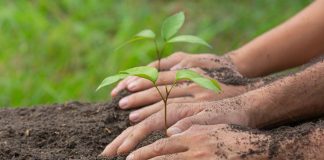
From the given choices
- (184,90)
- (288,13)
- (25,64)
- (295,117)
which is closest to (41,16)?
(25,64)

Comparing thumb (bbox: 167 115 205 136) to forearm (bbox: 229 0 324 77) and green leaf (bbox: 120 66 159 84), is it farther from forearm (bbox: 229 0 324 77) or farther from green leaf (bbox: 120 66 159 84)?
forearm (bbox: 229 0 324 77)

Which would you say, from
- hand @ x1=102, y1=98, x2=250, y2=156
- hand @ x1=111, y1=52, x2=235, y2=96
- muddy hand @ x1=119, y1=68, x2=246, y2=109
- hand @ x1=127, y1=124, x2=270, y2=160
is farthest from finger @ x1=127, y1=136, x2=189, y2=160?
hand @ x1=111, y1=52, x2=235, y2=96

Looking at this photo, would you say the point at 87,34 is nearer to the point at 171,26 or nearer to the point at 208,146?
the point at 171,26

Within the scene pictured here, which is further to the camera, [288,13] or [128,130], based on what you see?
[288,13]

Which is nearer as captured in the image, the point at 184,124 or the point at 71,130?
the point at 184,124

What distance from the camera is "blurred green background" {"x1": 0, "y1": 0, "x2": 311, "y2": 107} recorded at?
352cm

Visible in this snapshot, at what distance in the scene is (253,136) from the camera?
5.16 feet

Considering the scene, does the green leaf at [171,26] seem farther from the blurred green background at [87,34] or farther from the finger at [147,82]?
the blurred green background at [87,34]

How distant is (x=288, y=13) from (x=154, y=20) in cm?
84

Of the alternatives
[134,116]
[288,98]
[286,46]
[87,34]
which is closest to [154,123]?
[134,116]

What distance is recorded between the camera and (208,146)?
1529mm

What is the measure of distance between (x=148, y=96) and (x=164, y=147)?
0.42 meters

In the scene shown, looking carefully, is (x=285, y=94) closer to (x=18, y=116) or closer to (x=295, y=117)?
(x=295, y=117)

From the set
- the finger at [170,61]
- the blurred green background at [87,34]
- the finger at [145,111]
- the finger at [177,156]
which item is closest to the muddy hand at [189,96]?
the finger at [145,111]
